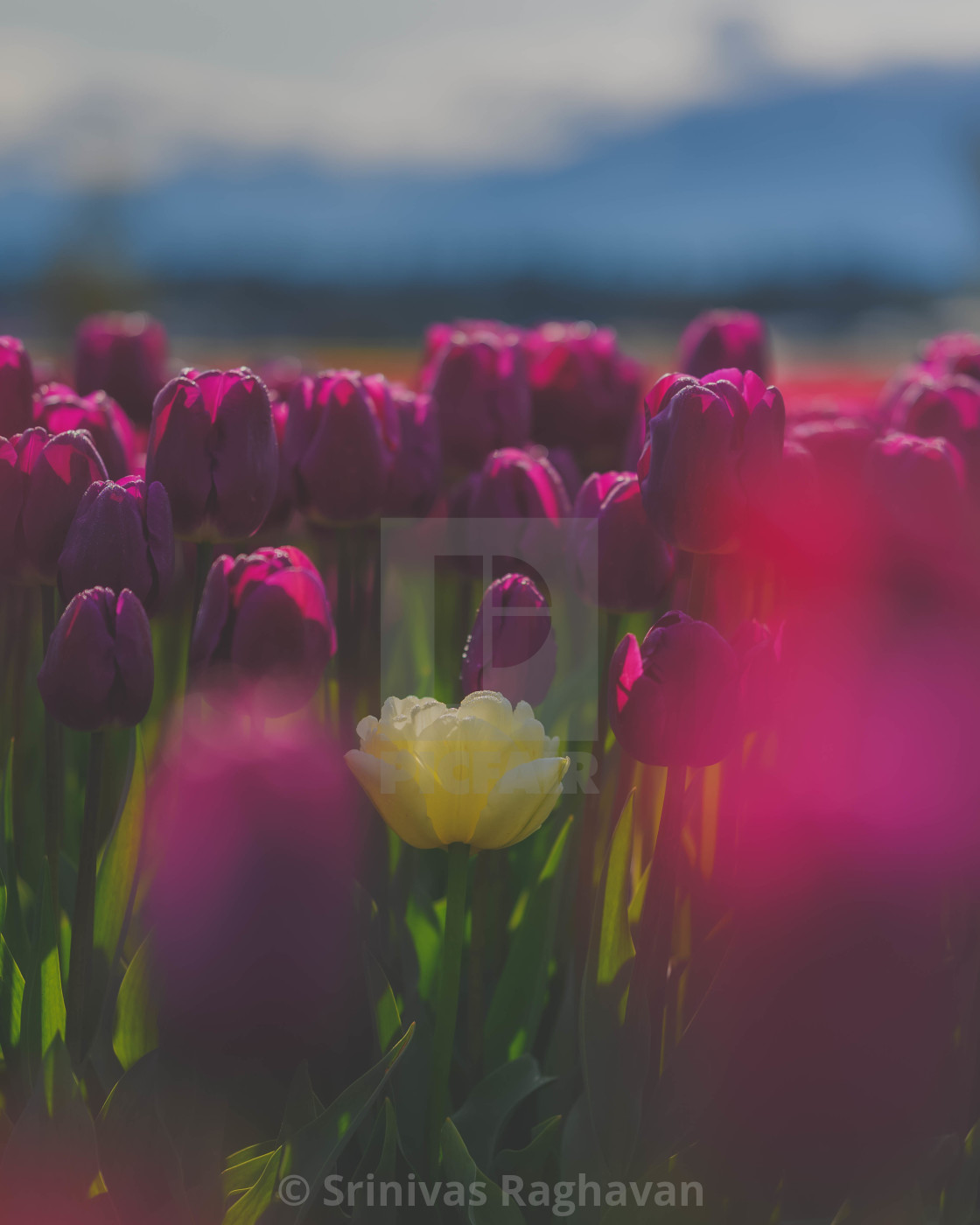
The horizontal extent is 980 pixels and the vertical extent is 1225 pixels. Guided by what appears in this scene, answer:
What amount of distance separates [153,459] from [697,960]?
2.19ft

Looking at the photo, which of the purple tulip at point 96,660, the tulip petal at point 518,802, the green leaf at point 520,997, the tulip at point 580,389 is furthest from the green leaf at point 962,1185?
the tulip at point 580,389

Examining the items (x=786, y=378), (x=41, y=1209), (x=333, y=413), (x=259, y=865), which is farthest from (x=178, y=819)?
(x=786, y=378)

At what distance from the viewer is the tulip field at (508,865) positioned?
0.95m

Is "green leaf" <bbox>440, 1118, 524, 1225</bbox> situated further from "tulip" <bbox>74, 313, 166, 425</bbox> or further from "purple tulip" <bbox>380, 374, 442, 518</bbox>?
"tulip" <bbox>74, 313, 166, 425</bbox>

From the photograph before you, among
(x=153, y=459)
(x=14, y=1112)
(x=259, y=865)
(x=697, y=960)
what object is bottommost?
(x=14, y=1112)

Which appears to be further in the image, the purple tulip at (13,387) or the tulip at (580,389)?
the tulip at (580,389)

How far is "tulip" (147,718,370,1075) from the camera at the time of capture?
97 cm

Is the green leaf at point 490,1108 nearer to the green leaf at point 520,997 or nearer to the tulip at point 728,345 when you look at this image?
the green leaf at point 520,997

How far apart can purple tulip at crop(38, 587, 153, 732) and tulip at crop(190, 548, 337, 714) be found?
3.5 inches

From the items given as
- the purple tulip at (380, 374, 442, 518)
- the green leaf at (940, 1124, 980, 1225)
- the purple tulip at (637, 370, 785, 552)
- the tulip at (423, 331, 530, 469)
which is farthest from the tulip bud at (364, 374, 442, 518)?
the green leaf at (940, 1124, 980, 1225)

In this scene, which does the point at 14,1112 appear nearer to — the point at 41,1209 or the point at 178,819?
the point at 41,1209

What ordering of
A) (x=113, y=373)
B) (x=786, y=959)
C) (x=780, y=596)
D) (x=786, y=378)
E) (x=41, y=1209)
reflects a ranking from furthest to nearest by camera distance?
1. (x=786, y=378)
2. (x=113, y=373)
3. (x=780, y=596)
4. (x=786, y=959)
5. (x=41, y=1209)

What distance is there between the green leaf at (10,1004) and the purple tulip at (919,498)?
869 mm

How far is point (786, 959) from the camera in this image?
3.36 feet
